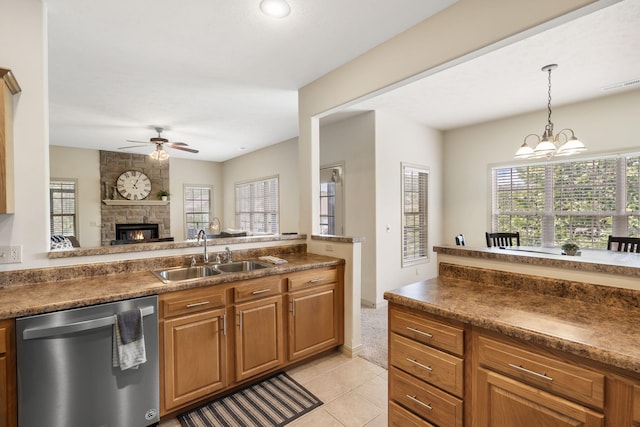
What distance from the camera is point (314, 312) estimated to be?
2609 millimetres

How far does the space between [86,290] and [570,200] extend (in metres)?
5.64

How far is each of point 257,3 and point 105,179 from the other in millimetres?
6685

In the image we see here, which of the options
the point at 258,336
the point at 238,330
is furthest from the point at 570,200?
the point at 238,330

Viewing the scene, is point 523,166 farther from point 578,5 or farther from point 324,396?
point 324,396

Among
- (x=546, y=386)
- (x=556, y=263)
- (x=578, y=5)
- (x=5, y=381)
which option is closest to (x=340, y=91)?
(x=578, y=5)

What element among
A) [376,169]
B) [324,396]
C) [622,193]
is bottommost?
[324,396]

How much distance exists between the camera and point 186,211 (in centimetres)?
806

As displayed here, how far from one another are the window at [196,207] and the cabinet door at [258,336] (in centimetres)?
634

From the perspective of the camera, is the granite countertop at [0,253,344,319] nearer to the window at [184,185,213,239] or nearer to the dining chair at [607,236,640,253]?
the dining chair at [607,236,640,253]

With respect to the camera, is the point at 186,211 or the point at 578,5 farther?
the point at 186,211

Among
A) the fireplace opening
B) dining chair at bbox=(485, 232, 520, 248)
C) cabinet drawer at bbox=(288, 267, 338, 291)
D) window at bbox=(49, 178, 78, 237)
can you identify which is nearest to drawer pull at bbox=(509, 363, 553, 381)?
cabinet drawer at bbox=(288, 267, 338, 291)

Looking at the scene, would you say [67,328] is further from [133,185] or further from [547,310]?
[133,185]

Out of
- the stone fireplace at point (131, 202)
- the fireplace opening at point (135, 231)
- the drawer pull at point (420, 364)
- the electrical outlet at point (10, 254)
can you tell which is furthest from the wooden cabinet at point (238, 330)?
the fireplace opening at point (135, 231)

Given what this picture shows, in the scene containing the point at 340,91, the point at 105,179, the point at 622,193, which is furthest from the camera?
the point at 105,179
